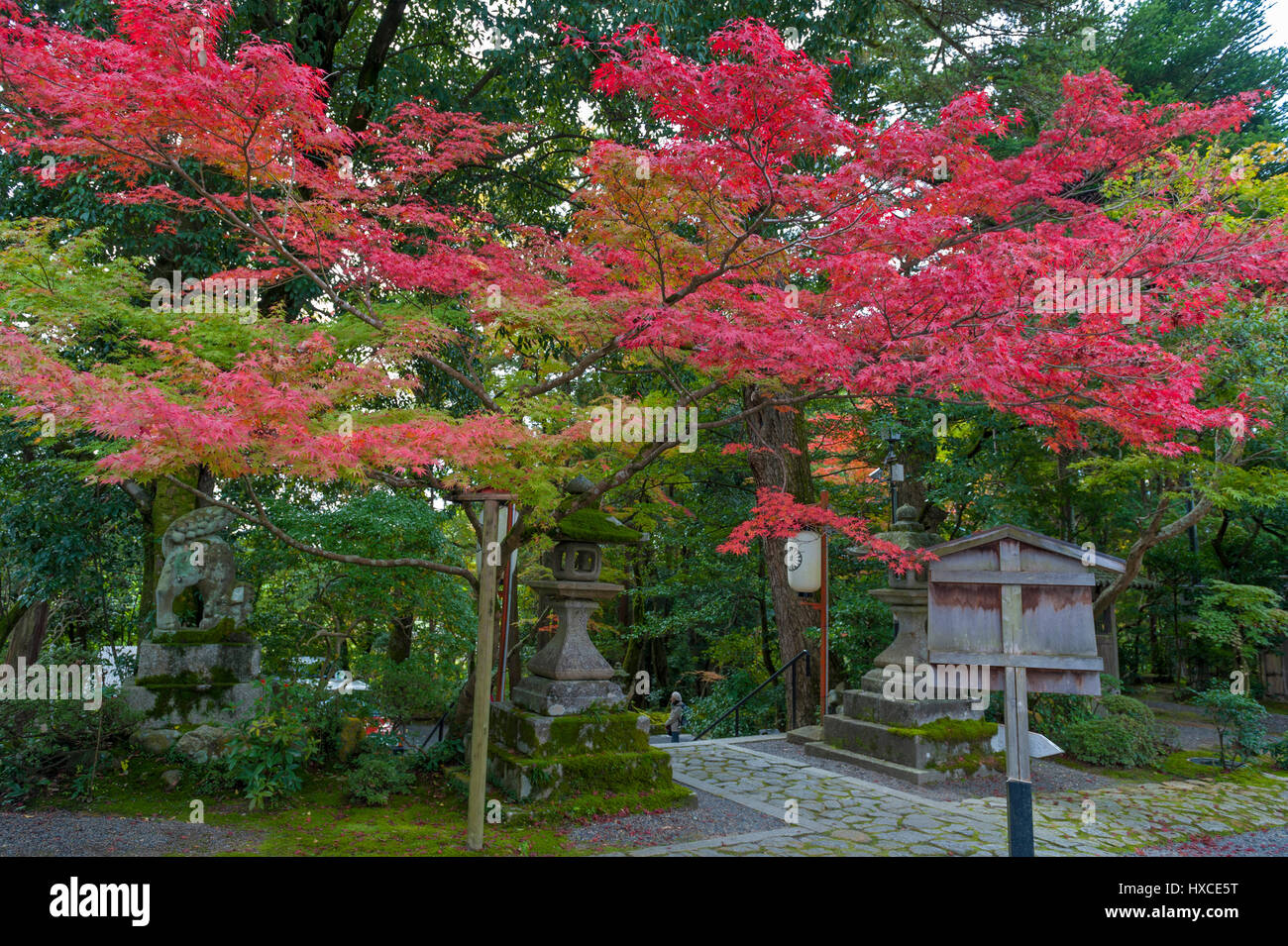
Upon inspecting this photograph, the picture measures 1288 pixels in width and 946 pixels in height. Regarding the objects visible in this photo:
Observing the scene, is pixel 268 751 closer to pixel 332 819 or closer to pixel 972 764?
pixel 332 819

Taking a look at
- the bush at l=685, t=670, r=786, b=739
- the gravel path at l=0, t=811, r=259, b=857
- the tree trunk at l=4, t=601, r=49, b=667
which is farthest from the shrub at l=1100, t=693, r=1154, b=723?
the tree trunk at l=4, t=601, r=49, b=667

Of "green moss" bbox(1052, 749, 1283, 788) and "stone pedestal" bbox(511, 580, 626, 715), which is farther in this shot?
"green moss" bbox(1052, 749, 1283, 788)

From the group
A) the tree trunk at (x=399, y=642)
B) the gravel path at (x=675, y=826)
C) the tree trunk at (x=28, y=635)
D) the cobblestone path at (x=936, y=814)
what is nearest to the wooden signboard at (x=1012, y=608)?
the cobblestone path at (x=936, y=814)

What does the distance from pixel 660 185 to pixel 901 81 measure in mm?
7247

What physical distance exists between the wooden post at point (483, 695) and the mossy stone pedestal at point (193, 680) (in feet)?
12.6

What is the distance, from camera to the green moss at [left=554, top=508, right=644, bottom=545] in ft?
23.7

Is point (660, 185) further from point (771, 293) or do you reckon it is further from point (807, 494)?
point (807, 494)

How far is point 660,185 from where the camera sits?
5891 mm

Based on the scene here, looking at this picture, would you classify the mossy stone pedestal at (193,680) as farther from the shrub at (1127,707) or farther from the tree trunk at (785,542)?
the shrub at (1127,707)

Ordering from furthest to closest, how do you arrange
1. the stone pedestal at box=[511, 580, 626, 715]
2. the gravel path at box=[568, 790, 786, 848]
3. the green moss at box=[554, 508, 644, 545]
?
the green moss at box=[554, 508, 644, 545]
the stone pedestal at box=[511, 580, 626, 715]
the gravel path at box=[568, 790, 786, 848]

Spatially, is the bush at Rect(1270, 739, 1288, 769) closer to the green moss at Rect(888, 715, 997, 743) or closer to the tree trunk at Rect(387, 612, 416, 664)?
the green moss at Rect(888, 715, 997, 743)

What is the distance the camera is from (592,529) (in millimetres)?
7328

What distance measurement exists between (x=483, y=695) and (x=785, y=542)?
22.2 feet

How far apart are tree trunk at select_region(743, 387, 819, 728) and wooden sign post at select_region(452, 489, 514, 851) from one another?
6.10 m
